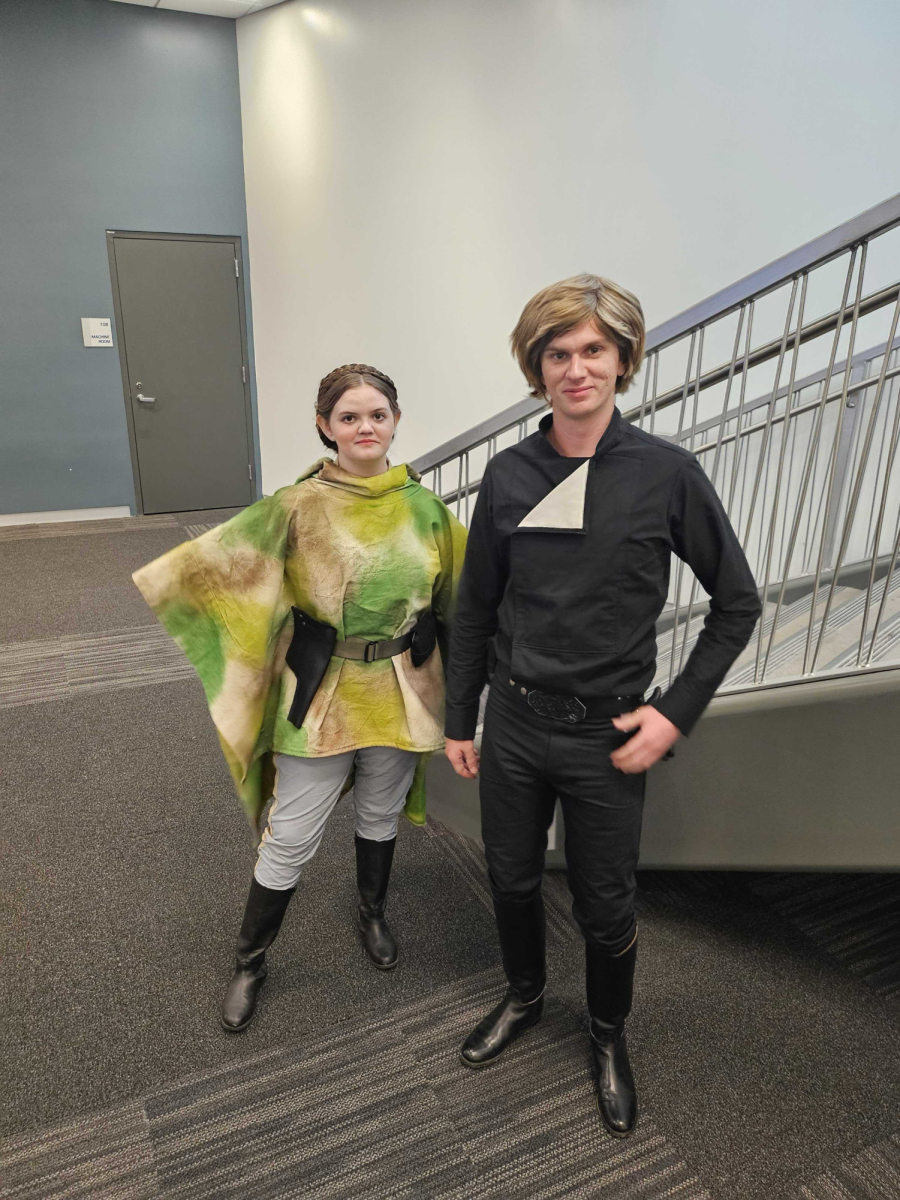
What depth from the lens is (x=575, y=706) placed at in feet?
4.46

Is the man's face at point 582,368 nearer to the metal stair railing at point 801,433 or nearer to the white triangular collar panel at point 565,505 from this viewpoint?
the white triangular collar panel at point 565,505

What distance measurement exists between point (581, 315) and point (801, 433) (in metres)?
2.77

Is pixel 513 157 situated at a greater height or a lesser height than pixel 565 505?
greater

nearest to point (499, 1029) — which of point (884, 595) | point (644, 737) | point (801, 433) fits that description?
point (644, 737)

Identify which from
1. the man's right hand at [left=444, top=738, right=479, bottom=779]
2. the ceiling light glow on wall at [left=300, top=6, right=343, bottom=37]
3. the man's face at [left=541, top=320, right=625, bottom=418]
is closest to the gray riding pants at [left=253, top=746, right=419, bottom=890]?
the man's right hand at [left=444, top=738, right=479, bottom=779]

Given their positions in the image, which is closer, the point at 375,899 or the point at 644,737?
the point at 644,737

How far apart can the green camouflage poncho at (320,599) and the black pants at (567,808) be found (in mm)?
263

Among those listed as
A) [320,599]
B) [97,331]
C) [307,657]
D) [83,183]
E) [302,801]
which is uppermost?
[83,183]

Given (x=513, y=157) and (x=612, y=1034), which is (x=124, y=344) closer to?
(x=513, y=157)

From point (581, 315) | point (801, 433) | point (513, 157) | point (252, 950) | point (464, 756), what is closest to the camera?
point (581, 315)

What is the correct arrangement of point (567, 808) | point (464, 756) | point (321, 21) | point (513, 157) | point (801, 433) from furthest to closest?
point (321, 21) → point (513, 157) → point (801, 433) → point (464, 756) → point (567, 808)

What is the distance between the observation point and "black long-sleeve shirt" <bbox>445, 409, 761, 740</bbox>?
1.28 metres

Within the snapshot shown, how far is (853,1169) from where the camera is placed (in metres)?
1.48

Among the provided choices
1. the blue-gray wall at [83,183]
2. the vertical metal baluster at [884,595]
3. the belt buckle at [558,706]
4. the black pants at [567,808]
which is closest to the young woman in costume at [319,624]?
the black pants at [567,808]
